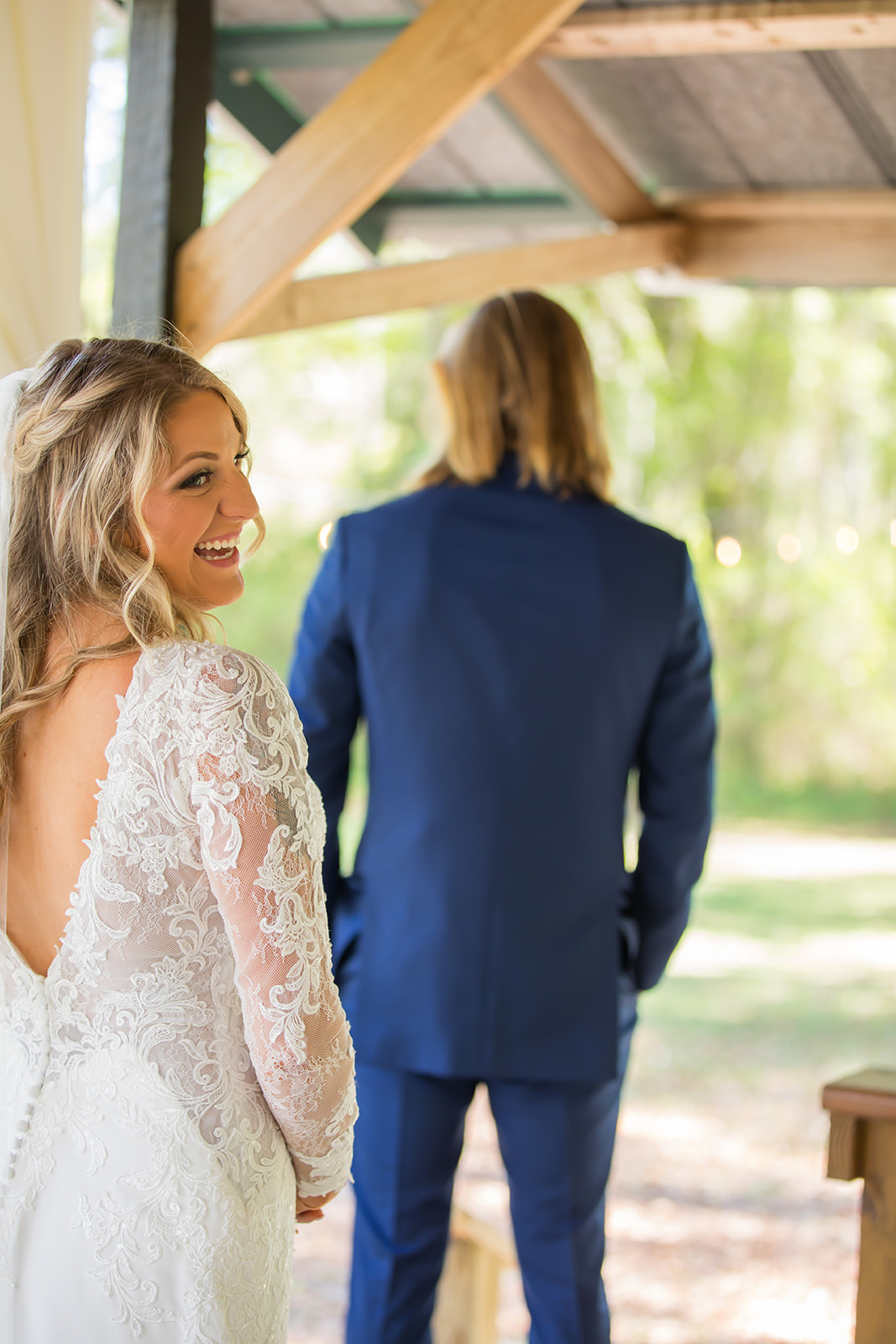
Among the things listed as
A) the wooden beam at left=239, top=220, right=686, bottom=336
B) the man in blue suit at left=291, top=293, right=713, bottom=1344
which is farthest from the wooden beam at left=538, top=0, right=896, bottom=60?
the man in blue suit at left=291, top=293, right=713, bottom=1344

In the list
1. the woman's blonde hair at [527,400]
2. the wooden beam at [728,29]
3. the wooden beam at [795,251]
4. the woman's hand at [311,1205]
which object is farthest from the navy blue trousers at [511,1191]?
the wooden beam at [795,251]

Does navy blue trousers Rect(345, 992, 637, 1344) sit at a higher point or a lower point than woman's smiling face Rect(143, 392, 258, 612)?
lower

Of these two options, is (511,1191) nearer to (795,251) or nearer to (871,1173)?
(871,1173)

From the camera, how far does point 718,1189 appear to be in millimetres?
4738

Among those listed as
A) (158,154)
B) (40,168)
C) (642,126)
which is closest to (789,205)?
(642,126)

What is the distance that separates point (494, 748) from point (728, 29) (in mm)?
1454

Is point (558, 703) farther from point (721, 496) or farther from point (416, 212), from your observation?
point (721, 496)

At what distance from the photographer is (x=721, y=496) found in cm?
1333

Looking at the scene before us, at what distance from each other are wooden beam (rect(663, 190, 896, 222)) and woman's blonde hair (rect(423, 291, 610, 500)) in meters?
1.72

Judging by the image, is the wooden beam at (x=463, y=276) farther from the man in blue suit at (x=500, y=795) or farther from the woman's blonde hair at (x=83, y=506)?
the woman's blonde hair at (x=83, y=506)

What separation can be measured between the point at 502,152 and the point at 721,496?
393 inches

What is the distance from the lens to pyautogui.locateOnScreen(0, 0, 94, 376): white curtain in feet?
5.86

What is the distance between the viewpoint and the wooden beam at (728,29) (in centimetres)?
241

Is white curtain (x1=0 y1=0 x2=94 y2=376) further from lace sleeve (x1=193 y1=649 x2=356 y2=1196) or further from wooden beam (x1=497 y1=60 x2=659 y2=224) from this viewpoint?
wooden beam (x1=497 y1=60 x2=659 y2=224)
